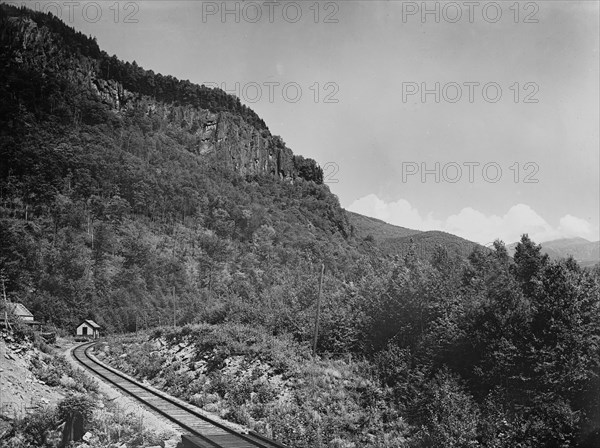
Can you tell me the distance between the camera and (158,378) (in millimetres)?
23625

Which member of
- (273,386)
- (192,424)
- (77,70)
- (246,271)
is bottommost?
(246,271)

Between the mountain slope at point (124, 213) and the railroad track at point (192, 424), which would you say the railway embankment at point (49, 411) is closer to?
the railroad track at point (192, 424)

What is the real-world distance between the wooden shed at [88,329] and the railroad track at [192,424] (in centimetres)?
4888

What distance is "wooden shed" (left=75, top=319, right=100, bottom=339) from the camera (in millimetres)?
66156

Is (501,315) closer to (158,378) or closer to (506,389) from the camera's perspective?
(506,389)

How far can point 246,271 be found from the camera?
11169cm

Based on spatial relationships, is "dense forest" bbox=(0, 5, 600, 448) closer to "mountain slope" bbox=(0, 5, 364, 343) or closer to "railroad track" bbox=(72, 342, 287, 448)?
"mountain slope" bbox=(0, 5, 364, 343)

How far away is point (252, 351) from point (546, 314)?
61.4ft

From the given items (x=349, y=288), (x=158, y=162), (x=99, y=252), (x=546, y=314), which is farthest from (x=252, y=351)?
(x=158, y=162)

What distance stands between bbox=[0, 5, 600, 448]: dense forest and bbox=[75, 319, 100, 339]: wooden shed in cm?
390

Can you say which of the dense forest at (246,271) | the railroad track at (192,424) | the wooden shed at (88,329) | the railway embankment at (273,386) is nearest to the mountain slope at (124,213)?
the dense forest at (246,271)

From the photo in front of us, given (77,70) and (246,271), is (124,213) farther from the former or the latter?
(77,70)

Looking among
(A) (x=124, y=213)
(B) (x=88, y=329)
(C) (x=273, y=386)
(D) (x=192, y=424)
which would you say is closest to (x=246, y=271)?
(A) (x=124, y=213)

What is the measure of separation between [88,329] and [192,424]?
59915mm
